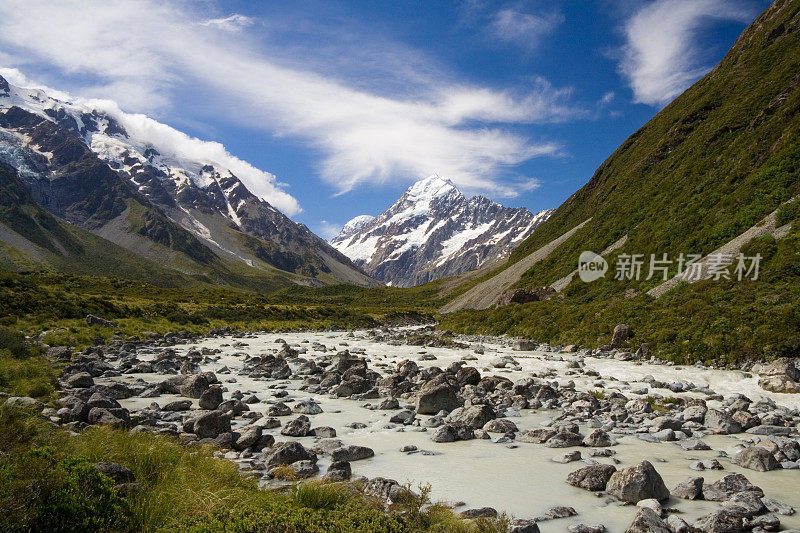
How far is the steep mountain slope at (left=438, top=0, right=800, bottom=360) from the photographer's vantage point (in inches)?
1124

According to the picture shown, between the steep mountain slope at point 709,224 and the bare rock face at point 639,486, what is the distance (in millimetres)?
20427

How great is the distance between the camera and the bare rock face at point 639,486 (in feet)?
31.0

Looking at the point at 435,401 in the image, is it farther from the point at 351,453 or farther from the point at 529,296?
the point at 529,296

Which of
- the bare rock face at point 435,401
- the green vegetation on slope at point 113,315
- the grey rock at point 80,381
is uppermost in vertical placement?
the bare rock face at point 435,401

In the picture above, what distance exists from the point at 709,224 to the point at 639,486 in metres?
47.6

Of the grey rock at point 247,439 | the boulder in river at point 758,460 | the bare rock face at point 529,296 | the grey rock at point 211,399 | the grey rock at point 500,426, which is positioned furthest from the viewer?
the bare rock face at point 529,296

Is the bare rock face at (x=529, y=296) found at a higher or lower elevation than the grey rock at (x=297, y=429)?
higher

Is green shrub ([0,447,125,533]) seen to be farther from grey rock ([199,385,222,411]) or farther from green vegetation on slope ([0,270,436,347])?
green vegetation on slope ([0,270,436,347])

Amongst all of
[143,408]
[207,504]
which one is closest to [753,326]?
[207,504]

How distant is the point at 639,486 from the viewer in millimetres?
9469

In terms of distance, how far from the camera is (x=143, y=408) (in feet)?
57.7

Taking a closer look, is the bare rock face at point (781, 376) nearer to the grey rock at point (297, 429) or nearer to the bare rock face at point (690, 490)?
the bare rock face at point (690, 490)

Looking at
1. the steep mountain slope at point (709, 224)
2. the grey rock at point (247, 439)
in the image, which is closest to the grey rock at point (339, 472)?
the grey rock at point (247, 439)

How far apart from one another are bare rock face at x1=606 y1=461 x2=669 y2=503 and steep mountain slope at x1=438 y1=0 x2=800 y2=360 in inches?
804
